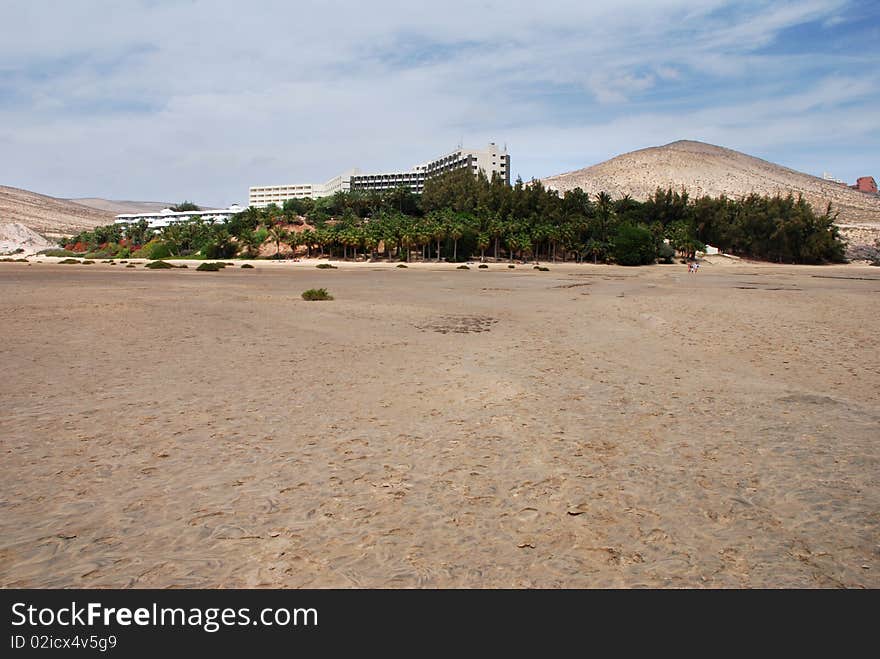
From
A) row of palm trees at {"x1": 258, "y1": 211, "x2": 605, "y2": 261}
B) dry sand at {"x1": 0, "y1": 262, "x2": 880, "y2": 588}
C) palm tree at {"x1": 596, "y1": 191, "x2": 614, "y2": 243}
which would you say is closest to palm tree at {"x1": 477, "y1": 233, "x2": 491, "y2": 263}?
row of palm trees at {"x1": 258, "y1": 211, "x2": 605, "y2": 261}

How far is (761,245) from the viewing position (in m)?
94.6

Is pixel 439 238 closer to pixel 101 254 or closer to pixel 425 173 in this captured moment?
pixel 101 254

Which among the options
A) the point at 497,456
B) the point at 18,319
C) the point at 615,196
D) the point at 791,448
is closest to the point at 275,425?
the point at 497,456

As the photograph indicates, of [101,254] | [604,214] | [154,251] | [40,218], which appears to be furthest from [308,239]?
[40,218]

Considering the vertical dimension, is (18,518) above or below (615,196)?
below

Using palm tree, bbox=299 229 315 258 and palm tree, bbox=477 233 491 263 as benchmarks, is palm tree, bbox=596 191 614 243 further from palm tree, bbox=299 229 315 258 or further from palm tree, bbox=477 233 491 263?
palm tree, bbox=299 229 315 258

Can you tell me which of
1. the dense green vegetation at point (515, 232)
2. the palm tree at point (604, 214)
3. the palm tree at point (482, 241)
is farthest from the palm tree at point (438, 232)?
the palm tree at point (604, 214)

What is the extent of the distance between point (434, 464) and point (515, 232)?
3201 inches

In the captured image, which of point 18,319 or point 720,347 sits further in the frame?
point 18,319

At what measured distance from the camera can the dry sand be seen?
4285mm

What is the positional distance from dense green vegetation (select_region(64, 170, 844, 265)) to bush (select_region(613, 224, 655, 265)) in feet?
0.46

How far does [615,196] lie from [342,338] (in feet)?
567

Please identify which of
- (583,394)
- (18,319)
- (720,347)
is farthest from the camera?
(18,319)
